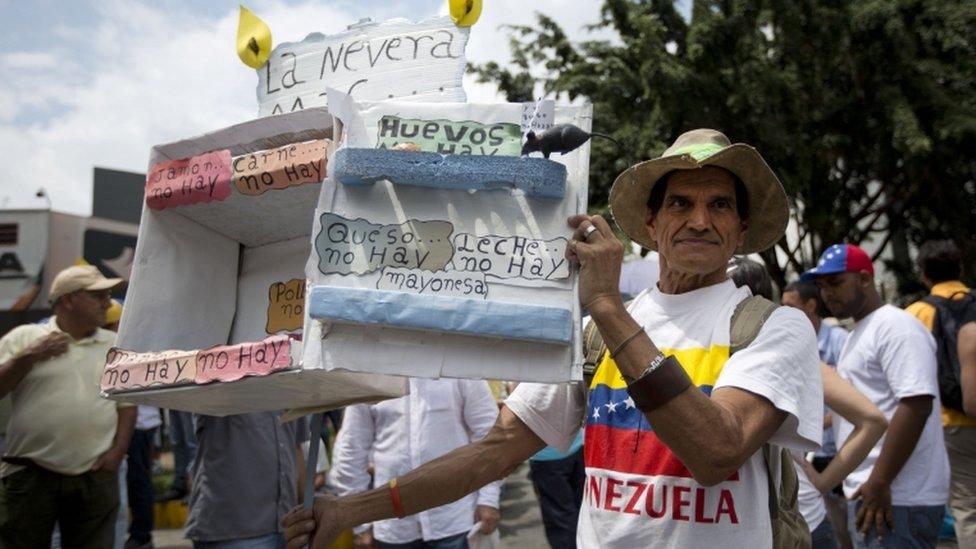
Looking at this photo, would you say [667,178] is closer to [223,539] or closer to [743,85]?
[223,539]

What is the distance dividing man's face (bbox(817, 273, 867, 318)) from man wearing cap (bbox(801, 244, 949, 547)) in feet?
0.45

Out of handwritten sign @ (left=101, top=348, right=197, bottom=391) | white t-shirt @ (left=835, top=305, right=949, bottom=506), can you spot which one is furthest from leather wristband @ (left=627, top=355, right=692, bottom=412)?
white t-shirt @ (left=835, top=305, right=949, bottom=506)

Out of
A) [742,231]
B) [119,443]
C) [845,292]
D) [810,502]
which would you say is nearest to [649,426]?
[742,231]

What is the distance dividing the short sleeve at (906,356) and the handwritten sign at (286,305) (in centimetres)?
271

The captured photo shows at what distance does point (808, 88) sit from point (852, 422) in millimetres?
10582

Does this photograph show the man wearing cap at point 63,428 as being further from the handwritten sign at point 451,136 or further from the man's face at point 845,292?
the man's face at point 845,292

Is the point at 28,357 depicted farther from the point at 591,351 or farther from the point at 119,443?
the point at 591,351

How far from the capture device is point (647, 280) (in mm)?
8664

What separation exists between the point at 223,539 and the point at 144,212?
1983 millimetres

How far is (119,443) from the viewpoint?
4953 millimetres

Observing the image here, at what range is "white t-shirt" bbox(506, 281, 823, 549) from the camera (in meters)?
1.87

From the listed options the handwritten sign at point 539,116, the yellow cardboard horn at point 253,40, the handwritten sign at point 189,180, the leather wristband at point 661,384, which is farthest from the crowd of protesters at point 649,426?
the yellow cardboard horn at point 253,40

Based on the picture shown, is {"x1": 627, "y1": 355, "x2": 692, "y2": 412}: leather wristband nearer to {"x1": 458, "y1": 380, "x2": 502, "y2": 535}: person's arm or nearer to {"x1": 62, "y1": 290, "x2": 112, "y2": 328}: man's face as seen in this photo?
{"x1": 458, "y1": 380, "x2": 502, "y2": 535}: person's arm

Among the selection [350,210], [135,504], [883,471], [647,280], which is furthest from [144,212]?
[647,280]
